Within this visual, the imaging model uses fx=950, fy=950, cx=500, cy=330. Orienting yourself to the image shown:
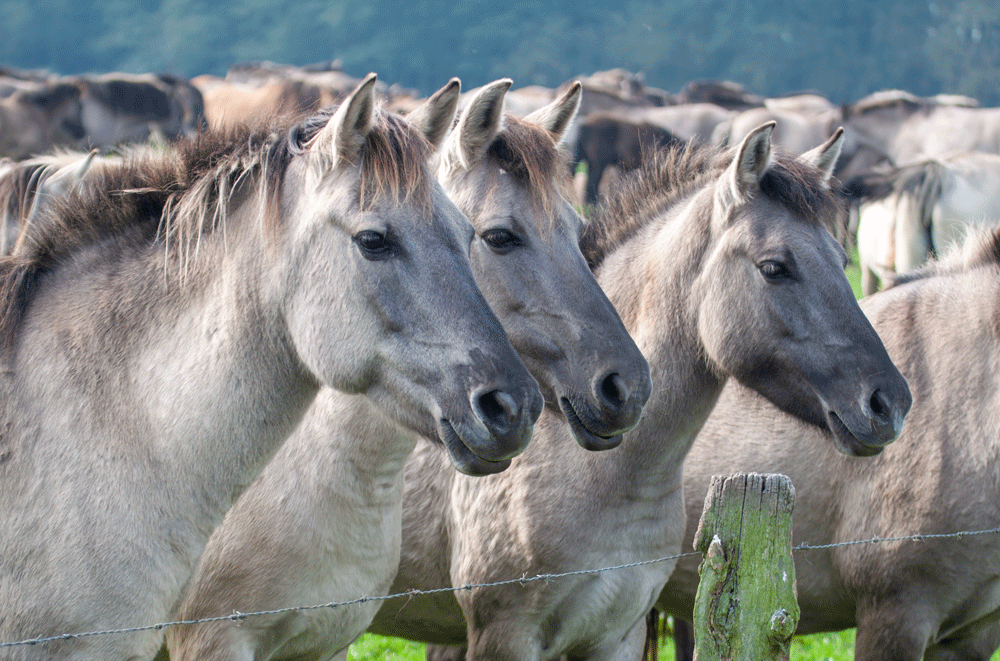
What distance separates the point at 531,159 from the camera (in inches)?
134

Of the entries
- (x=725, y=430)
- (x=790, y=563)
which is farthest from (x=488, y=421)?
(x=725, y=430)

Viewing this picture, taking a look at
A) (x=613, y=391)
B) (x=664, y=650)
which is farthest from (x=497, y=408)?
(x=664, y=650)

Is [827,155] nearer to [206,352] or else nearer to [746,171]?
[746,171]

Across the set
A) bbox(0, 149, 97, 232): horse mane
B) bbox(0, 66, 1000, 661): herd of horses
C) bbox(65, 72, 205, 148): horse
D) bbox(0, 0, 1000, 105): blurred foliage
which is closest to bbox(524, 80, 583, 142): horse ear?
bbox(0, 66, 1000, 661): herd of horses

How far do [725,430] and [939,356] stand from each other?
100 cm

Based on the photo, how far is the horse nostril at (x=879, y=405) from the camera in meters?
3.37

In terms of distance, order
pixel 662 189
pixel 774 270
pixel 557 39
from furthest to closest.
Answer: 1. pixel 557 39
2. pixel 662 189
3. pixel 774 270

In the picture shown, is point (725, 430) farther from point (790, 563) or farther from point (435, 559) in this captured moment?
point (790, 563)

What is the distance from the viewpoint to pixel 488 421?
7.82 ft

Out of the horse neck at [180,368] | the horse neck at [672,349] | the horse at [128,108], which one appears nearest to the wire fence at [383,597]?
the horse neck at [180,368]

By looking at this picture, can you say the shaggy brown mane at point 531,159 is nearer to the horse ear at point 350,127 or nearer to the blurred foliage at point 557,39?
the horse ear at point 350,127

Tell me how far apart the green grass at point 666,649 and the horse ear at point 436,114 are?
3.60 metres

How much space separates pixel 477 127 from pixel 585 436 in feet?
3.77

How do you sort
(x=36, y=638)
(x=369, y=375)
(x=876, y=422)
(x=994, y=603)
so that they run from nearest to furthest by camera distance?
(x=36, y=638), (x=369, y=375), (x=876, y=422), (x=994, y=603)
